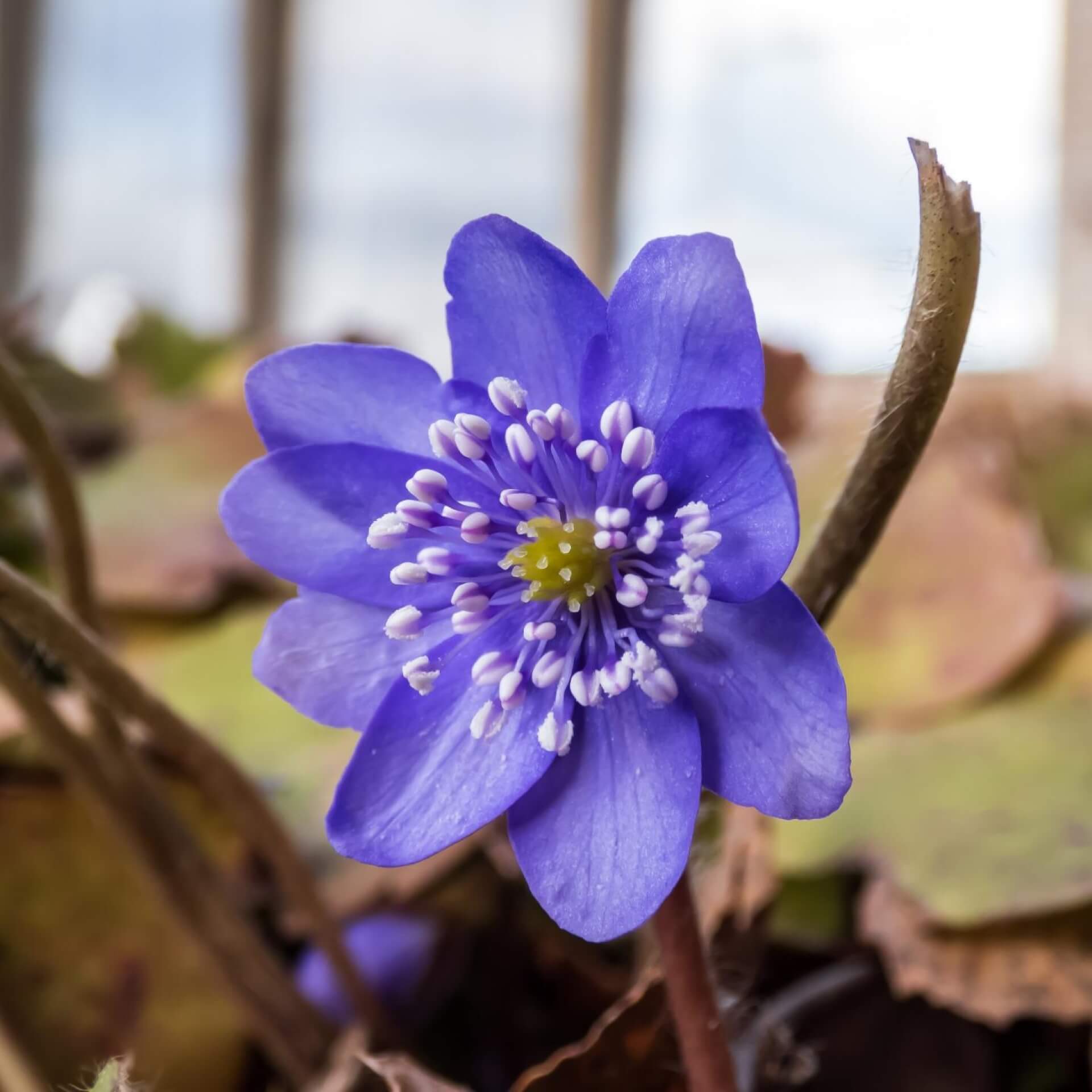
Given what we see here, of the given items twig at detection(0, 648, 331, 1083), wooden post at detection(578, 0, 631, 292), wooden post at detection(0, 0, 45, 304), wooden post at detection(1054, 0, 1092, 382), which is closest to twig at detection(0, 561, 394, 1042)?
twig at detection(0, 648, 331, 1083)

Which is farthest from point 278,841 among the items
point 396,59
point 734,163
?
point 396,59

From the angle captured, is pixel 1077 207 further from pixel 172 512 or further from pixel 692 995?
pixel 692 995

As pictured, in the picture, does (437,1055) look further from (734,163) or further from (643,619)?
(734,163)

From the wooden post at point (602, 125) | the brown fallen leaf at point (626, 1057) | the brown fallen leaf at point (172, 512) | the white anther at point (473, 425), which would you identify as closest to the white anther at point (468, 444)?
the white anther at point (473, 425)

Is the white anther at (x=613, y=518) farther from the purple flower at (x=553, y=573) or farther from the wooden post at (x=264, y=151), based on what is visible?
the wooden post at (x=264, y=151)

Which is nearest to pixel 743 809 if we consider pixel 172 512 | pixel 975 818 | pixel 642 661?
pixel 975 818

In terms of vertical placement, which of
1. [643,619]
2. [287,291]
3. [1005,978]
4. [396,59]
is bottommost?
[287,291]
